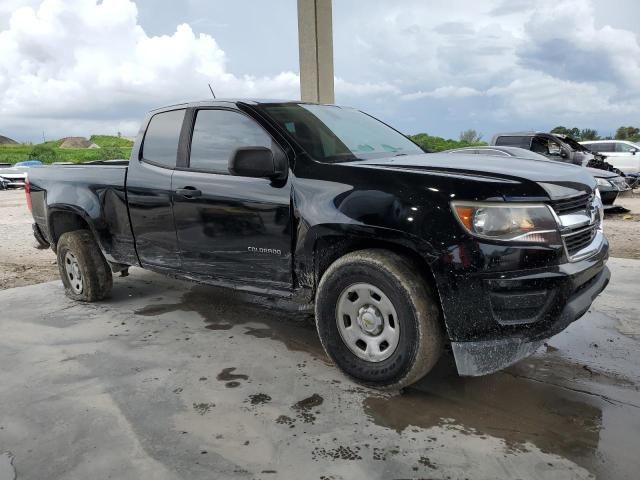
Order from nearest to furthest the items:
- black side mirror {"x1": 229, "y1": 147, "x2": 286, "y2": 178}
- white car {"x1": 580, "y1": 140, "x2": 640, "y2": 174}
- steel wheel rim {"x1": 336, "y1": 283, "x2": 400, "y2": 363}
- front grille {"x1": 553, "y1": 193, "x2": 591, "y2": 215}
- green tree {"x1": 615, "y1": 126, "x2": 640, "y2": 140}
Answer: front grille {"x1": 553, "y1": 193, "x2": 591, "y2": 215} < steel wheel rim {"x1": 336, "y1": 283, "x2": 400, "y2": 363} < black side mirror {"x1": 229, "y1": 147, "x2": 286, "y2": 178} < white car {"x1": 580, "y1": 140, "x2": 640, "y2": 174} < green tree {"x1": 615, "y1": 126, "x2": 640, "y2": 140}

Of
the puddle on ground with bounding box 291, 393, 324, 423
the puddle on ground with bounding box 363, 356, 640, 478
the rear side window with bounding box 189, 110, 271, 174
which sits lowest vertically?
the puddle on ground with bounding box 363, 356, 640, 478

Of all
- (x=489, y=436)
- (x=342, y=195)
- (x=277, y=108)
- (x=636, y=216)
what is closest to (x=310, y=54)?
(x=636, y=216)

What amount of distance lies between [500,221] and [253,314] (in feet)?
8.73

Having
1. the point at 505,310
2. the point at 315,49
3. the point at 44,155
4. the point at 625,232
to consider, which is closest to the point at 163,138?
the point at 505,310

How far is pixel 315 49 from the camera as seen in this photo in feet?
48.2

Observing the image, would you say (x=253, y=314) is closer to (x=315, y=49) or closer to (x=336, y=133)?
(x=336, y=133)

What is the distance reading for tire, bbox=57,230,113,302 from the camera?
5.20 meters

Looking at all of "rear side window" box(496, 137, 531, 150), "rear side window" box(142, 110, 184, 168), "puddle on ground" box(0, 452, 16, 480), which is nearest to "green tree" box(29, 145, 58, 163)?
"rear side window" box(496, 137, 531, 150)

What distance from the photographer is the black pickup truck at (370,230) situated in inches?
111

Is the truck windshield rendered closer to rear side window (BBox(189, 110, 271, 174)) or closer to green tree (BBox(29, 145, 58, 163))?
rear side window (BBox(189, 110, 271, 174))

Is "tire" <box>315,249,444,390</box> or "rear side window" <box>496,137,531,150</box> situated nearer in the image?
"tire" <box>315,249,444,390</box>

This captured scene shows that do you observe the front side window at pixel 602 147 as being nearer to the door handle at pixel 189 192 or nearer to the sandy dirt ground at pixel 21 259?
the sandy dirt ground at pixel 21 259

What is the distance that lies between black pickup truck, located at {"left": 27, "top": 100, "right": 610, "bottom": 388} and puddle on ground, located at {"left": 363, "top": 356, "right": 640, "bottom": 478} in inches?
8.1

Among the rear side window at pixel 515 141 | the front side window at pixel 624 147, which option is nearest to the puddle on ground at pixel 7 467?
the rear side window at pixel 515 141
